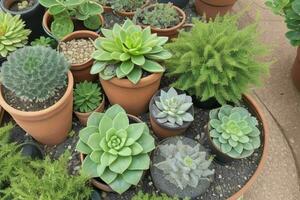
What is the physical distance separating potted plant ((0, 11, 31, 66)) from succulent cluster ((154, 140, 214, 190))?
951 millimetres

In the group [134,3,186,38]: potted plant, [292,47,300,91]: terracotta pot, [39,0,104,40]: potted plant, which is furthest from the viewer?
[292,47,300,91]: terracotta pot

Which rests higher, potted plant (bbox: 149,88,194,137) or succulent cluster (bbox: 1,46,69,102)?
succulent cluster (bbox: 1,46,69,102)

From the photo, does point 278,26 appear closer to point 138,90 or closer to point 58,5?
point 138,90

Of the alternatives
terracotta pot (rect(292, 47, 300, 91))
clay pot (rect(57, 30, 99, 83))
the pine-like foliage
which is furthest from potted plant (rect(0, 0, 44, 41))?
terracotta pot (rect(292, 47, 300, 91))

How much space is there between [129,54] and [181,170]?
566 millimetres

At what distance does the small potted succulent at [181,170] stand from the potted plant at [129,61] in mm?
305

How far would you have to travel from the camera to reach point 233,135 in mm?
1606

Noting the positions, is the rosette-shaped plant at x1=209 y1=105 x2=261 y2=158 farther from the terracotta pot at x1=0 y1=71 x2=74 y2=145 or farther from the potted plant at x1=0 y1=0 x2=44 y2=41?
the potted plant at x1=0 y1=0 x2=44 y2=41

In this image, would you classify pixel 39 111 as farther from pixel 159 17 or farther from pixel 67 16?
pixel 159 17

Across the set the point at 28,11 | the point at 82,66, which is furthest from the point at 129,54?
the point at 28,11

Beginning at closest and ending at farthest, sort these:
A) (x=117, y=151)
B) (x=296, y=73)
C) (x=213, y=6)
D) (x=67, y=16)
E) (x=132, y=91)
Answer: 1. (x=117, y=151)
2. (x=132, y=91)
3. (x=67, y=16)
4. (x=296, y=73)
5. (x=213, y=6)

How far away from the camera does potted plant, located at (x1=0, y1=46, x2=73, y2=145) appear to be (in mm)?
1528

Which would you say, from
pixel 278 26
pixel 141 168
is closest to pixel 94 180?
pixel 141 168

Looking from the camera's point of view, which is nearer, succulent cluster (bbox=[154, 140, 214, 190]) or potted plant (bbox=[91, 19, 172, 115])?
succulent cluster (bbox=[154, 140, 214, 190])
